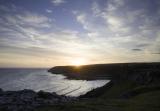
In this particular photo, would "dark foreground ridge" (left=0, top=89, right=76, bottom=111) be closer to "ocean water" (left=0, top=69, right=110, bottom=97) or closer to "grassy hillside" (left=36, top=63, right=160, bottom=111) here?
"grassy hillside" (left=36, top=63, right=160, bottom=111)

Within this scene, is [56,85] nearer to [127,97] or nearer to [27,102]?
[127,97]

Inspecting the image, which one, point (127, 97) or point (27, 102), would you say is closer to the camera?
point (27, 102)

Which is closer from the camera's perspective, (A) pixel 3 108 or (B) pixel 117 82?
(A) pixel 3 108

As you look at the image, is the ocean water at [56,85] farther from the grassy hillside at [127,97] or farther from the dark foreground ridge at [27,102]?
the dark foreground ridge at [27,102]

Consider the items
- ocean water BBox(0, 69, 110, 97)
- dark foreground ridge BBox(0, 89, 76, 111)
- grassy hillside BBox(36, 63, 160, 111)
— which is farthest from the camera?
ocean water BBox(0, 69, 110, 97)

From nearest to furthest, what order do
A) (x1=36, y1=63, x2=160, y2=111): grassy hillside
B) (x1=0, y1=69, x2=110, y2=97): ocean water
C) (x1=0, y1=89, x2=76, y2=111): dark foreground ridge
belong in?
1. (x1=36, y1=63, x2=160, y2=111): grassy hillside
2. (x1=0, y1=89, x2=76, y2=111): dark foreground ridge
3. (x1=0, y1=69, x2=110, y2=97): ocean water

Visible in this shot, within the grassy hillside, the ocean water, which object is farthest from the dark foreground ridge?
the ocean water

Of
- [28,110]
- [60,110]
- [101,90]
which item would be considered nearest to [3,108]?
[28,110]

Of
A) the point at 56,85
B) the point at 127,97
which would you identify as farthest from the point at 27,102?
the point at 56,85

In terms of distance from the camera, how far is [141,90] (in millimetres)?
31859


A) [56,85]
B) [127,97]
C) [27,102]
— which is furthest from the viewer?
[56,85]

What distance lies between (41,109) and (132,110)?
32.5 ft

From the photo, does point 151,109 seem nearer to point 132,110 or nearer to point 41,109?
point 132,110

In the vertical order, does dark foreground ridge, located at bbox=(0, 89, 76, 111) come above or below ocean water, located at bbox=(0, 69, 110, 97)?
above
